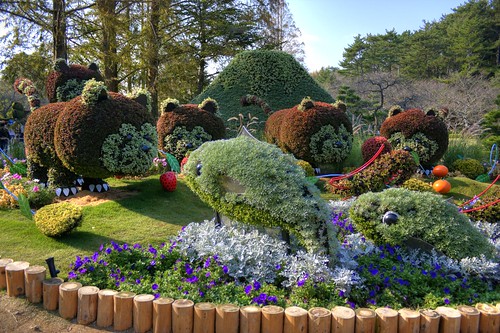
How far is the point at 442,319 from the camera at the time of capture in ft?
9.49

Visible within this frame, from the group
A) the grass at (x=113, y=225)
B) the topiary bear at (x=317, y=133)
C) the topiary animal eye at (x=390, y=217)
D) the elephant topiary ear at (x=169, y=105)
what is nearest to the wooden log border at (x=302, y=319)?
the topiary animal eye at (x=390, y=217)

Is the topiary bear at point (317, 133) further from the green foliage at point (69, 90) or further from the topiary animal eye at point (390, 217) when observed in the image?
the topiary animal eye at point (390, 217)

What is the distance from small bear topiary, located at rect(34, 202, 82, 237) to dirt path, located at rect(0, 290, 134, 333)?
4.02 feet

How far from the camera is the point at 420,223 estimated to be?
12.6 ft

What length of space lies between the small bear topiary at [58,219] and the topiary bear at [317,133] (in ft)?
19.3

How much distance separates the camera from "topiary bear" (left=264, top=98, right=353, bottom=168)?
9188 mm

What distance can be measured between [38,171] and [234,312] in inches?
218

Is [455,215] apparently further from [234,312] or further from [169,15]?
[169,15]

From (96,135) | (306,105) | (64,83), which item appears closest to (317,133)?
(306,105)

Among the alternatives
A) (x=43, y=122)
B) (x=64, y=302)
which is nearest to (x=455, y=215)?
(x=64, y=302)

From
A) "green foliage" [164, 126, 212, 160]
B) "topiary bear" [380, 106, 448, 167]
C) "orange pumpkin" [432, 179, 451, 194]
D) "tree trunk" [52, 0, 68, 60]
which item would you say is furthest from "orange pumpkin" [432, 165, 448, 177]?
"tree trunk" [52, 0, 68, 60]

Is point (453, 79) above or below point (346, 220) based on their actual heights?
above

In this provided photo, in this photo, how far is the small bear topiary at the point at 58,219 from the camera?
4395 mm

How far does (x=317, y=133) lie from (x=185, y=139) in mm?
3112
